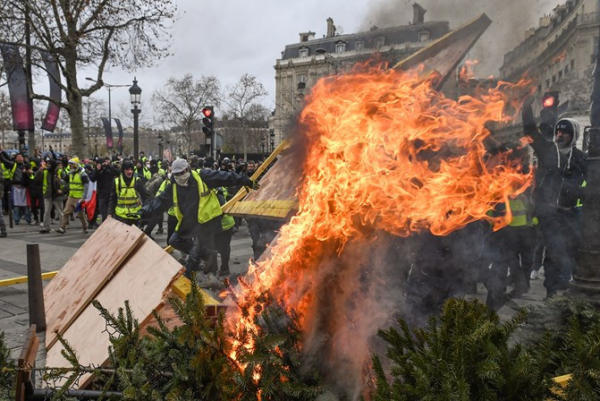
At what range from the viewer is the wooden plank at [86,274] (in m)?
4.12

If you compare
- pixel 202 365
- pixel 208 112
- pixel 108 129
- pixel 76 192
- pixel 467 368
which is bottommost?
pixel 202 365

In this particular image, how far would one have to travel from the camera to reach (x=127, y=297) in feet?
12.0

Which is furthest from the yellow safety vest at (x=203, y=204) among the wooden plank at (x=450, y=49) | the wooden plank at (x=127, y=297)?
the wooden plank at (x=450, y=49)

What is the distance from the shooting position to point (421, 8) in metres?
4.45

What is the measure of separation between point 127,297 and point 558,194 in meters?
5.33

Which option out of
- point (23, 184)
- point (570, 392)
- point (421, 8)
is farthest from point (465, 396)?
point (23, 184)

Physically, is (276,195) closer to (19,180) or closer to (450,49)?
(450,49)

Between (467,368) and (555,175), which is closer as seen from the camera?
(467,368)

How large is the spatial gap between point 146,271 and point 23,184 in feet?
41.8

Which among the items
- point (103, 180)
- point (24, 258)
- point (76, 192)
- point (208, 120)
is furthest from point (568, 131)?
point (76, 192)

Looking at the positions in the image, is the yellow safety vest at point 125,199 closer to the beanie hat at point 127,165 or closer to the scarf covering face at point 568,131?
the beanie hat at point 127,165

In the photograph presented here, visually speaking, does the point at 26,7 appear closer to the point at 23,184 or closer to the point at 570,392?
the point at 23,184

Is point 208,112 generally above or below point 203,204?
above

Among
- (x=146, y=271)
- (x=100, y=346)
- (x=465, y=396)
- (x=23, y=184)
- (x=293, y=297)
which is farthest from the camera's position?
(x=23, y=184)
